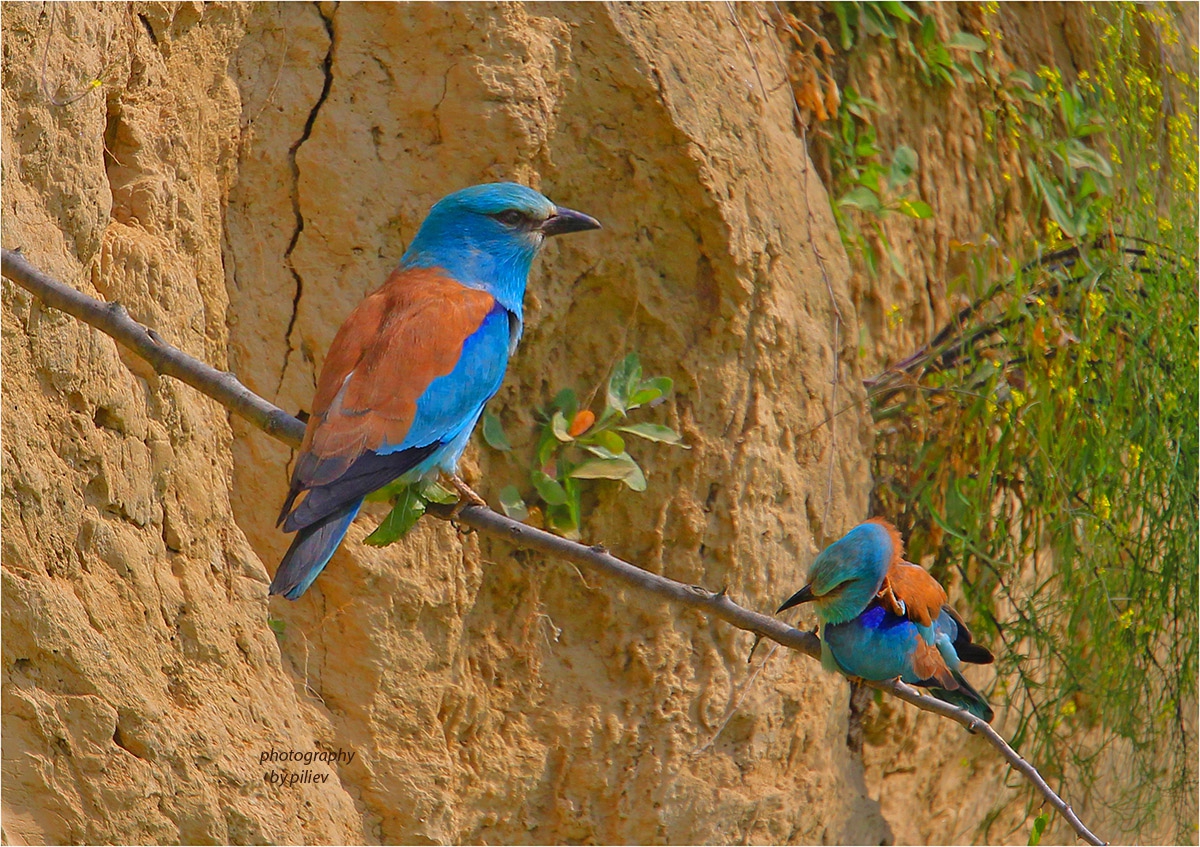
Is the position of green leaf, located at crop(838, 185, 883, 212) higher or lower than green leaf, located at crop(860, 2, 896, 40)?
lower

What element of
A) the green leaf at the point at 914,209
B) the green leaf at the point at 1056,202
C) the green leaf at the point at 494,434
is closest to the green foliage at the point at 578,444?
the green leaf at the point at 494,434

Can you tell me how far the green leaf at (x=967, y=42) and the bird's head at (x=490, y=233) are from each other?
1.99 metres

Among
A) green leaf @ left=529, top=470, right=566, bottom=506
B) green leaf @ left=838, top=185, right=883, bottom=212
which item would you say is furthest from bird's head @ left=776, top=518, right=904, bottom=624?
green leaf @ left=838, top=185, right=883, bottom=212

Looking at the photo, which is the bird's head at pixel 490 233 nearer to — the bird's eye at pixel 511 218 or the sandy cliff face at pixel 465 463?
the bird's eye at pixel 511 218

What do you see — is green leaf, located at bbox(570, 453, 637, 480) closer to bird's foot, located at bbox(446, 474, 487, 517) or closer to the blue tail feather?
bird's foot, located at bbox(446, 474, 487, 517)

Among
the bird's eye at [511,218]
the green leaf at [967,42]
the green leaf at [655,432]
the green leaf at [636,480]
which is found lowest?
the green leaf at [636,480]

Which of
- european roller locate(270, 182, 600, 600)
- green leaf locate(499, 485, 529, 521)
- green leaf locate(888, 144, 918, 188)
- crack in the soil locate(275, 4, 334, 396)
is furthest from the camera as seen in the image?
green leaf locate(888, 144, 918, 188)

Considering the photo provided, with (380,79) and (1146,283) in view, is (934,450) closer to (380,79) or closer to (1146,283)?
(1146,283)

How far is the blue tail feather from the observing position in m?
2.19

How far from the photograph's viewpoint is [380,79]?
3275 millimetres

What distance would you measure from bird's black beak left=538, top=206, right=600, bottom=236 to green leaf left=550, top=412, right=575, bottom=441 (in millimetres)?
546

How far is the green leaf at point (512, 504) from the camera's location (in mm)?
3229

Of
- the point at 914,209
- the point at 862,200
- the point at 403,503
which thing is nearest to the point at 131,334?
the point at 403,503

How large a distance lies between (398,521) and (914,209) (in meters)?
2.38
